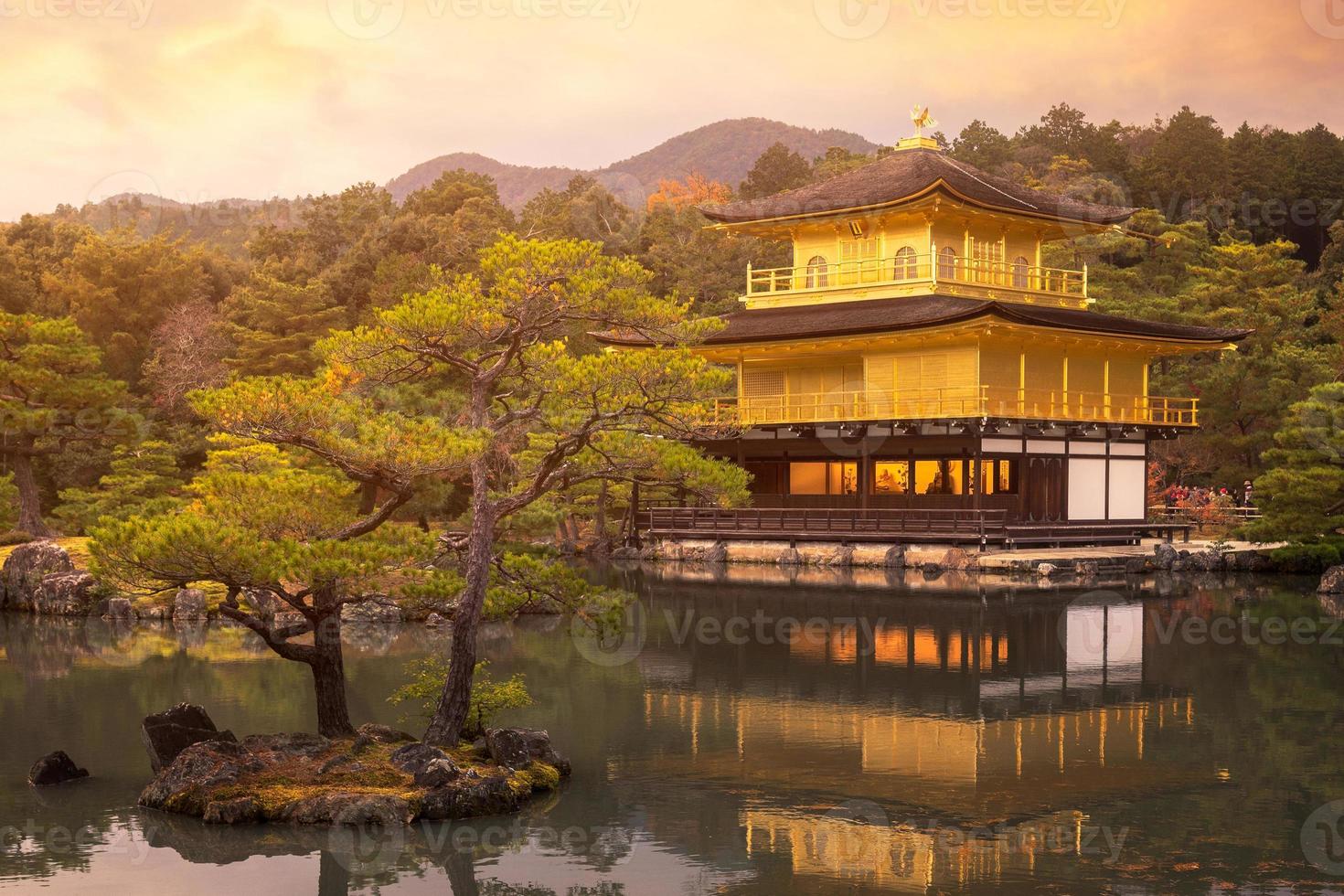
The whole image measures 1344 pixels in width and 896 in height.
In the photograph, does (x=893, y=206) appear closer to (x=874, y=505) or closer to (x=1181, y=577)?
(x=874, y=505)

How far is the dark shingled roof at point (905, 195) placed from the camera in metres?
42.2

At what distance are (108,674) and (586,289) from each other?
1159 centimetres

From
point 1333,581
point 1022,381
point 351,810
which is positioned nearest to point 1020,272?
point 1022,381

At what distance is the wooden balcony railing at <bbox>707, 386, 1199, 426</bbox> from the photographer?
126 ft

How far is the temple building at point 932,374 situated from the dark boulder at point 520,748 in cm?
2407

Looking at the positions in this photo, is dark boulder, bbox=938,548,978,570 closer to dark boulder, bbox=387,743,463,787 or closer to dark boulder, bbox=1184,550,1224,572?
dark boulder, bbox=1184,550,1224,572

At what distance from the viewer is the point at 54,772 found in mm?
14195

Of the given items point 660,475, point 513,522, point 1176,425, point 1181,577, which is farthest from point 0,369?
point 1176,425

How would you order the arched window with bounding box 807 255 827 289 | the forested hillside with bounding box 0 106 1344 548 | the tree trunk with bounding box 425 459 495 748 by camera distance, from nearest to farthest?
the tree trunk with bounding box 425 459 495 748, the forested hillside with bounding box 0 106 1344 548, the arched window with bounding box 807 255 827 289

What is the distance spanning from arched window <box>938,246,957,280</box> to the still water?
17653 mm

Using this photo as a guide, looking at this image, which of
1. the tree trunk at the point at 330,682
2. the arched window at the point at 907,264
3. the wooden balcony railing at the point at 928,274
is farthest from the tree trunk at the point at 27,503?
the tree trunk at the point at 330,682

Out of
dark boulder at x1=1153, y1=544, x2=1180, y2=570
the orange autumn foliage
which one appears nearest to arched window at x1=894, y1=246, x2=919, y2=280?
dark boulder at x1=1153, y1=544, x2=1180, y2=570

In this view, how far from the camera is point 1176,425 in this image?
41688 mm

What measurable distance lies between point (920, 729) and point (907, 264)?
28127mm
